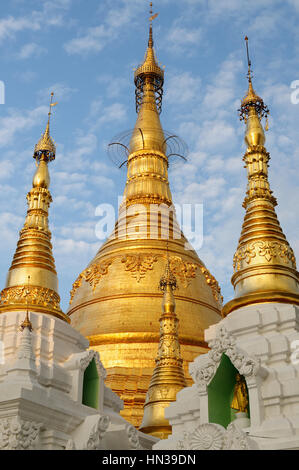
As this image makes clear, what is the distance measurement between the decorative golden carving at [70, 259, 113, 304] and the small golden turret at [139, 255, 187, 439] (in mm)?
6560

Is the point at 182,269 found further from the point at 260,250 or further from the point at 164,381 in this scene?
the point at 260,250

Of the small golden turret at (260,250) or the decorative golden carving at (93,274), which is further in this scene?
the decorative golden carving at (93,274)

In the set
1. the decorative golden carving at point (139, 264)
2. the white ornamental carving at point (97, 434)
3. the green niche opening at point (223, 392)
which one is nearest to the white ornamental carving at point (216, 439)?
the green niche opening at point (223, 392)

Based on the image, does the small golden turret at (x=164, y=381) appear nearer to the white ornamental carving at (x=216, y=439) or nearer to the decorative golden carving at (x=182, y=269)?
the white ornamental carving at (x=216, y=439)

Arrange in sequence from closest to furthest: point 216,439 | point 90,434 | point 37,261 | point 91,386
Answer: point 216,439 → point 90,434 → point 91,386 → point 37,261

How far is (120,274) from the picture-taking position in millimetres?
23953

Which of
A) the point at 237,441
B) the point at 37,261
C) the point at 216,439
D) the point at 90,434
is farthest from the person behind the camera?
the point at 37,261

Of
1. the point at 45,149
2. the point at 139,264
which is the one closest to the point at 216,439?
the point at 45,149

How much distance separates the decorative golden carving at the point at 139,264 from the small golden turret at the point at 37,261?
21.6 ft

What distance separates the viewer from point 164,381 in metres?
16.5

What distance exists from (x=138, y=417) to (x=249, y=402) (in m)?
9.03

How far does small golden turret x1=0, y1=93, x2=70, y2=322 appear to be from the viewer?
15055 mm

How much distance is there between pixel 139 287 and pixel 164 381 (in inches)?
282

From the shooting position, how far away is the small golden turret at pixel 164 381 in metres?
16.0
